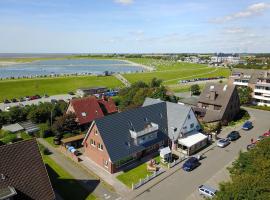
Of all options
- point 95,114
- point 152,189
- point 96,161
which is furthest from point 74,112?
point 152,189

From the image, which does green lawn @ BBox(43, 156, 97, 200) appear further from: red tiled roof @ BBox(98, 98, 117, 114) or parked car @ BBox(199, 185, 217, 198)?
red tiled roof @ BBox(98, 98, 117, 114)

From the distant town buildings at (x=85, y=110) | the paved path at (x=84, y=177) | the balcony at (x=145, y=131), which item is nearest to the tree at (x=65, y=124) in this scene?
the distant town buildings at (x=85, y=110)

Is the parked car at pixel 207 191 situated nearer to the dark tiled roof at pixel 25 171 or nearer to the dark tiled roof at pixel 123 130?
the dark tiled roof at pixel 123 130

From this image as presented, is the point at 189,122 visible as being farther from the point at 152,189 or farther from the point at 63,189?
the point at 63,189

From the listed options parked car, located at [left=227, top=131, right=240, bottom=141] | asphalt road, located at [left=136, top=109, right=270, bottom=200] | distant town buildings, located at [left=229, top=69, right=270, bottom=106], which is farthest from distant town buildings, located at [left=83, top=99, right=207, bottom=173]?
distant town buildings, located at [left=229, top=69, right=270, bottom=106]

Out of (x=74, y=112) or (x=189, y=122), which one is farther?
(x=74, y=112)

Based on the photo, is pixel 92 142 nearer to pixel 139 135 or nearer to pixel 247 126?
pixel 139 135
